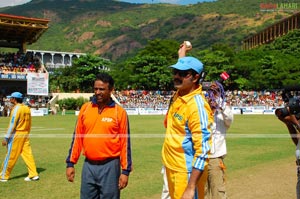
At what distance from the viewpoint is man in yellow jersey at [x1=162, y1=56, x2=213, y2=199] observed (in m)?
3.44

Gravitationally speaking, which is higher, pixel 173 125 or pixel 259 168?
pixel 173 125

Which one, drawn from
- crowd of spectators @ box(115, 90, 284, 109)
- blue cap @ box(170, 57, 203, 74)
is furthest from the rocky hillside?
blue cap @ box(170, 57, 203, 74)

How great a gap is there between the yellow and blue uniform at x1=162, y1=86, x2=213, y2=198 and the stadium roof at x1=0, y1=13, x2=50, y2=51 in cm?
4426

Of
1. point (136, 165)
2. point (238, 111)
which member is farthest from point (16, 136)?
point (238, 111)

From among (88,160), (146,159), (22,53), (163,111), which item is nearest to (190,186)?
(88,160)

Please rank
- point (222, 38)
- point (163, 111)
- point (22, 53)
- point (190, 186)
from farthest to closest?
1. point (222, 38)
2. point (22, 53)
3. point (163, 111)
4. point (190, 186)

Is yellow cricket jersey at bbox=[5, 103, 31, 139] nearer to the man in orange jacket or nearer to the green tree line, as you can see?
the man in orange jacket

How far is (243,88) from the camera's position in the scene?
200 feet

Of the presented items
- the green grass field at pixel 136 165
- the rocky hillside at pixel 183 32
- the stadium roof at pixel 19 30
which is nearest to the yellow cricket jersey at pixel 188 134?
the green grass field at pixel 136 165

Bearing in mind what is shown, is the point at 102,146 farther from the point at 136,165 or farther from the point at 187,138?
the point at 136,165

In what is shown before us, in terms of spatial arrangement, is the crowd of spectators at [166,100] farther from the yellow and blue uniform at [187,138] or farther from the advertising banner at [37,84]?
the yellow and blue uniform at [187,138]

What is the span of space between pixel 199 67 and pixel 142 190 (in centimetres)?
442

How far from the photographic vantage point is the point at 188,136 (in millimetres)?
3568

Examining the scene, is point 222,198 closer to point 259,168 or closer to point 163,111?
point 259,168
